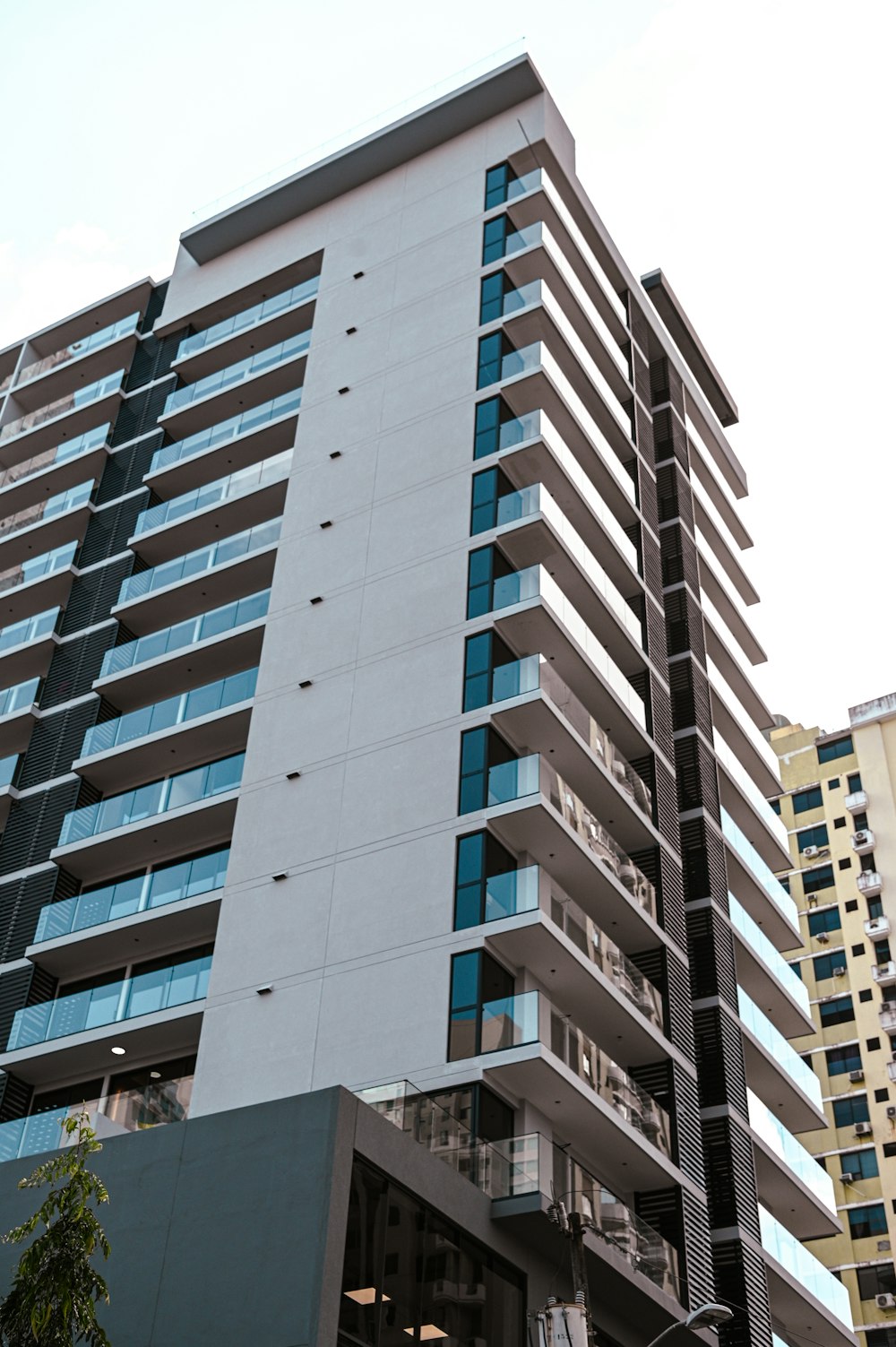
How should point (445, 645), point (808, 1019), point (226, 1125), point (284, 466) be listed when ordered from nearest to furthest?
point (226, 1125), point (445, 645), point (284, 466), point (808, 1019)

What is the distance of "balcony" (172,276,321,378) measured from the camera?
47781 mm

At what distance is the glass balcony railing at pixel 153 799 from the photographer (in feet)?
118

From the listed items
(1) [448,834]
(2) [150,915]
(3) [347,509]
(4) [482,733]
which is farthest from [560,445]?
(2) [150,915]

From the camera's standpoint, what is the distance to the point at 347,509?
38.9m

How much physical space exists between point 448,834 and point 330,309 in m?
21.3

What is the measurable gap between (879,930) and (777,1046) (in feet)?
99.4

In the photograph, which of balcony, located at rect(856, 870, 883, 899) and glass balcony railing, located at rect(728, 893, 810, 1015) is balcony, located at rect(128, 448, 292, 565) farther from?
balcony, located at rect(856, 870, 883, 899)

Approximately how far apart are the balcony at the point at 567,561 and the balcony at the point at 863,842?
35.4 metres

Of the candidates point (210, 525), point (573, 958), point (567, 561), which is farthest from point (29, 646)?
point (573, 958)

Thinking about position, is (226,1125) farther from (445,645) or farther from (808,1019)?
(808,1019)

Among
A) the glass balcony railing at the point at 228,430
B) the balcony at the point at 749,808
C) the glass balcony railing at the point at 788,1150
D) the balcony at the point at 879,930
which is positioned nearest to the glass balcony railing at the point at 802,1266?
the glass balcony railing at the point at 788,1150

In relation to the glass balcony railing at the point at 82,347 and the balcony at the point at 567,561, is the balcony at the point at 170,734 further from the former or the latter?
the glass balcony railing at the point at 82,347

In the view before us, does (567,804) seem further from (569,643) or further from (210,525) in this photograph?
(210,525)

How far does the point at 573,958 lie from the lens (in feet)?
99.3
